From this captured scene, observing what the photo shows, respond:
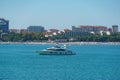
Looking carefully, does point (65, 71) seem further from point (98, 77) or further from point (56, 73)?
point (98, 77)

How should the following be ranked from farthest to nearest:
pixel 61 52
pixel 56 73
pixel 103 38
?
pixel 103 38, pixel 61 52, pixel 56 73

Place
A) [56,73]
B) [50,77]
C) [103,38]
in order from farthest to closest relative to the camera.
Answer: [103,38], [56,73], [50,77]

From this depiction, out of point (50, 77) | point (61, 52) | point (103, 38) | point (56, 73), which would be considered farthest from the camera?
point (103, 38)

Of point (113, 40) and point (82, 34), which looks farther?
point (82, 34)

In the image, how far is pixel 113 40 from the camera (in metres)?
173

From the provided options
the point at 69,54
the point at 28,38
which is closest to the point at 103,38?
the point at 28,38

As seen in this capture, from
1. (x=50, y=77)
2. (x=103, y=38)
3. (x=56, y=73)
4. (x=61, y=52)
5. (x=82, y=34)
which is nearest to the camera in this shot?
(x=50, y=77)

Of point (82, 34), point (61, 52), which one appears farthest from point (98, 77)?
point (82, 34)

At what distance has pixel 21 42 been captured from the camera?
172750 millimetres

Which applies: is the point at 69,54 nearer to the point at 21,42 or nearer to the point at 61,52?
the point at 61,52

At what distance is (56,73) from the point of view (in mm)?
39688

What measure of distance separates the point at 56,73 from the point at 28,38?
132 meters

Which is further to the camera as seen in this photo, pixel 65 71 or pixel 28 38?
pixel 28 38

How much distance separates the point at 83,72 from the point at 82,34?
155 metres
